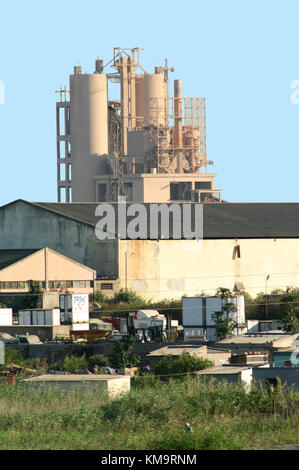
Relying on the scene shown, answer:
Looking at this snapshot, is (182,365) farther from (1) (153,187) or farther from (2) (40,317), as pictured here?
(1) (153,187)

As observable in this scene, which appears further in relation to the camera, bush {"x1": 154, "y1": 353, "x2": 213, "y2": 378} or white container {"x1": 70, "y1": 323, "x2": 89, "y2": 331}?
white container {"x1": 70, "y1": 323, "x2": 89, "y2": 331}

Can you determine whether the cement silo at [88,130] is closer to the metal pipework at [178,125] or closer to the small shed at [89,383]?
the metal pipework at [178,125]

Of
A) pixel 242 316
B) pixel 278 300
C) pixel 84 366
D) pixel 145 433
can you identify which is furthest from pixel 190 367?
pixel 278 300

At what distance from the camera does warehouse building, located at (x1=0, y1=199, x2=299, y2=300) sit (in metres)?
59.8

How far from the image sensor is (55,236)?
62500 mm

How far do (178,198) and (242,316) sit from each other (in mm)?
62345

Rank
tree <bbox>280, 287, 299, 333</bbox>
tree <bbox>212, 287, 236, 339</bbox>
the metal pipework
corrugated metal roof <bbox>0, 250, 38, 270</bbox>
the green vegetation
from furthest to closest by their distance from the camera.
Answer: the metal pipework
corrugated metal roof <bbox>0, 250, 38, 270</bbox>
the green vegetation
tree <bbox>280, 287, 299, 333</bbox>
tree <bbox>212, 287, 236, 339</bbox>

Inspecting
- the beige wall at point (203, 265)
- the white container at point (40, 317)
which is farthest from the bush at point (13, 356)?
the beige wall at point (203, 265)

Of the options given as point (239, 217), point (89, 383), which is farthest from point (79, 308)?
point (239, 217)

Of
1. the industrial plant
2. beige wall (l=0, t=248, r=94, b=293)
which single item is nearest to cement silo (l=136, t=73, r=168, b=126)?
the industrial plant

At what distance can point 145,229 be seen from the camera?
203 ft

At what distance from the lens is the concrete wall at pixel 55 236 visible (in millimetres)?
60219

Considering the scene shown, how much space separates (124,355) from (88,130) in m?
67.1

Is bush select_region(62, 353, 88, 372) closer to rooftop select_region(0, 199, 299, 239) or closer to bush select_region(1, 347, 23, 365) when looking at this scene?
bush select_region(1, 347, 23, 365)
